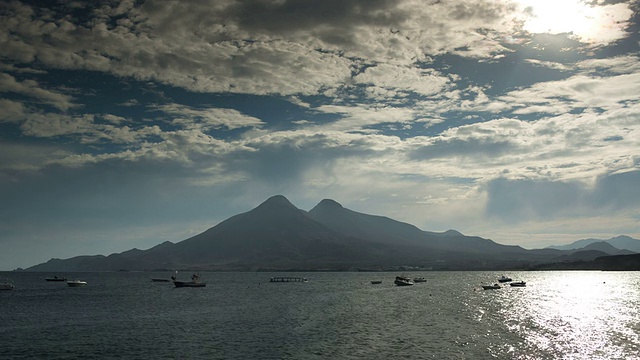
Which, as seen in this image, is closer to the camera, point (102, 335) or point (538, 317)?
point (102, 335)

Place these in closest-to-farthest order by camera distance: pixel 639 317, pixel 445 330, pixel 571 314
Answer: pixel 445 330 → pixel 639 317 → pixel 571 314

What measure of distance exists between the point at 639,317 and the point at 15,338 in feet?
359

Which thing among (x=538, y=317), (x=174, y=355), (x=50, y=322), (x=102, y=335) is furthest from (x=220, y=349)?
(x=538, y=317)

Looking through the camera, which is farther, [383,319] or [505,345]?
[383,319]

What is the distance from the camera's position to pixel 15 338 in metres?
69.3

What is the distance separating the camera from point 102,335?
233 feet

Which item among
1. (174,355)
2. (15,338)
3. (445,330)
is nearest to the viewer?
(174,355)

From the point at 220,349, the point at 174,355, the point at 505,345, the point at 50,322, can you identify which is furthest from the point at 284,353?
the point at 50,322

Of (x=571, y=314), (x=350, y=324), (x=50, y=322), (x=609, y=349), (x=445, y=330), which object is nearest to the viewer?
(x=609, y=349)

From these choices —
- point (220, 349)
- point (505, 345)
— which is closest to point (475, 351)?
point (505, 345)

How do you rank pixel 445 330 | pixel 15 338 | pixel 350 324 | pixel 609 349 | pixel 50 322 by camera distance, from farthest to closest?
1. pixel 50 322
2. pixel 350 324
3. pixel 445 330
4. pixel 15 338
5. pixel 609 349

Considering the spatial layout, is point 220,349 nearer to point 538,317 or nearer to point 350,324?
point 350,324

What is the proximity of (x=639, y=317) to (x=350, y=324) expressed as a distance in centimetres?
5853

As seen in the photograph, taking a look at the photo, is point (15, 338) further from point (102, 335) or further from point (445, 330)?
point (445, 330)
